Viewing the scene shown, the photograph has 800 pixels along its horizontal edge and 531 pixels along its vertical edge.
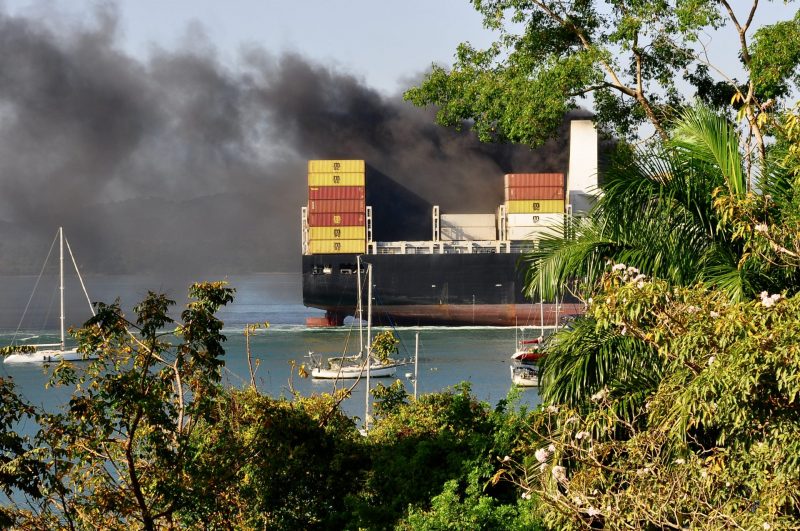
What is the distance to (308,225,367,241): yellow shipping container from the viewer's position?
6075cm

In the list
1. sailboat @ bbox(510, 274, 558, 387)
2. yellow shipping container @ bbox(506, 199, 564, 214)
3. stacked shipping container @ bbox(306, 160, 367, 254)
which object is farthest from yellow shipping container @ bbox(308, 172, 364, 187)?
sailboat @ bbox(510, 274, 558, 387)

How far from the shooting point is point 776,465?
509 centimetres

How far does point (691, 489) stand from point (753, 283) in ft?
4.95

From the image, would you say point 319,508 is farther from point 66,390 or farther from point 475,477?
point 66,390

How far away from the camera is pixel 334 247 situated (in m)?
60.7

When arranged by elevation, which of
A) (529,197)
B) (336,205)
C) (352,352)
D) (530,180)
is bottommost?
(352,352)

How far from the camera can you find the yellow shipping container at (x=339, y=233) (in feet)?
199

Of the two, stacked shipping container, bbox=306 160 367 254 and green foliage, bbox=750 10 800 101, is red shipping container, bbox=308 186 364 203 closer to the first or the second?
stacked shipping container, bbox=306 160 367 254

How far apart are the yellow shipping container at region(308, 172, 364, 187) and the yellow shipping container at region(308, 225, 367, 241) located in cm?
277

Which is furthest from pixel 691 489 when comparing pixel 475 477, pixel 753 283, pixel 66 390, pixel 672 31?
pixel 66 390

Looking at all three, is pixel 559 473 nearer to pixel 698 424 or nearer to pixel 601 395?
pixel 601 395

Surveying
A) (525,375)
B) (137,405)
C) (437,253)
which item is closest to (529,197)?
(437,253)

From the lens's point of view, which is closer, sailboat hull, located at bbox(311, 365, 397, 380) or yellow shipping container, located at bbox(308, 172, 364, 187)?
sailboat hull, located at bbox(311, 365, 397, 380)

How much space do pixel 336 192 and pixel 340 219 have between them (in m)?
1.71
